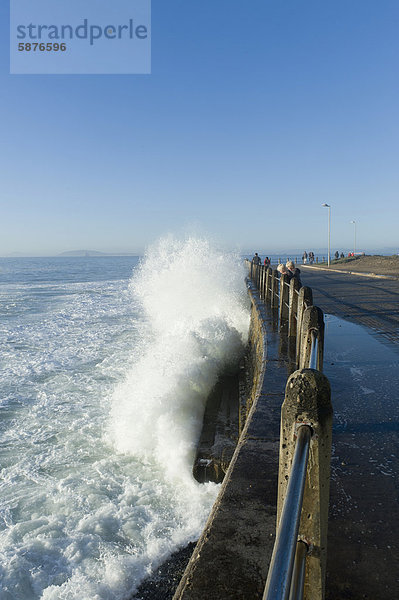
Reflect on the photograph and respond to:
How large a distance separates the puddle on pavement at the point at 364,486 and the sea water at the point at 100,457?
1.95 metres

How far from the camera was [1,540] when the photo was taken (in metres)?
3.99

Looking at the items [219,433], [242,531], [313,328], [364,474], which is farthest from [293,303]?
[242,531]

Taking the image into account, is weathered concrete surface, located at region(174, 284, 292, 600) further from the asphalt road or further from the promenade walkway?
the asphalt road

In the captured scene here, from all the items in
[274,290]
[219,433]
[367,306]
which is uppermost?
[274,290]

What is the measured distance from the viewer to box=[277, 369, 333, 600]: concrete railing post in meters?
1.31

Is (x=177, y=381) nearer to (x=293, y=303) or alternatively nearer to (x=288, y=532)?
(x=293, y=303)

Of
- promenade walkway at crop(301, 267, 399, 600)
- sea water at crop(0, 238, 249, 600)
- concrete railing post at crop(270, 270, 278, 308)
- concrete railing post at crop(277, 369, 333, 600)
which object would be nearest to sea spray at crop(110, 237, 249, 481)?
sea water at crop(0, 238, 249, 600)

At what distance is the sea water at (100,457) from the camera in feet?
11.9

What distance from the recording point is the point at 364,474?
8.30ft

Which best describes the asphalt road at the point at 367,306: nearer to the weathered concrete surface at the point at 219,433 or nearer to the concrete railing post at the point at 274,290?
the concrete railing post at the point at 274,290

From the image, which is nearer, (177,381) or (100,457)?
(100,457)

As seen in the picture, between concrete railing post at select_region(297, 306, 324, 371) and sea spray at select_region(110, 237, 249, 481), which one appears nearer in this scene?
concrete railing post at select_region(297, 306, 324, 371)

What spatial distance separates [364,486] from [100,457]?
4.17 m

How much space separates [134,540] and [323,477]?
3241 mm
